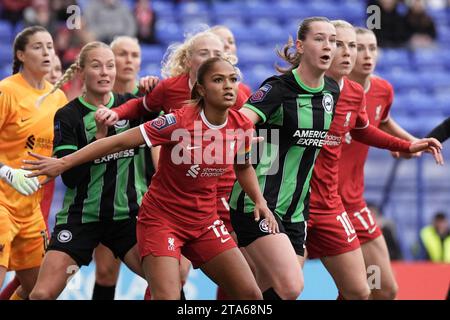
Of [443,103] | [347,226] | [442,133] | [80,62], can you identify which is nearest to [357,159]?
[442,133]

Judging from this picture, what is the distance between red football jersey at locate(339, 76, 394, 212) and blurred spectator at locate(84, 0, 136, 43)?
6184 millimetres

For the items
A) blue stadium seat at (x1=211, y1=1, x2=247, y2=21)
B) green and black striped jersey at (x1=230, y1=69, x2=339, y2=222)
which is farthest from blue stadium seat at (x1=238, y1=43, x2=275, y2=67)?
green and black striped jersey at (x1=230, y1=69, x2=339, y2=222)

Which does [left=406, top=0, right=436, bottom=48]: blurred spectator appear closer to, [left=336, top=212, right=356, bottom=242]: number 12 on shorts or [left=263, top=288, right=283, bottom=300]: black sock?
[left=336, top=212, right=356, bottom=242]: number 12 on shorts

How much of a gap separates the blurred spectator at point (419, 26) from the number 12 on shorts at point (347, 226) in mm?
8813

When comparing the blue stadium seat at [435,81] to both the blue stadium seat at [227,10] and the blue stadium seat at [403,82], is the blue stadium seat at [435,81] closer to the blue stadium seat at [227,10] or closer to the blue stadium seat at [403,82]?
the blue stadium seat at [403,82]

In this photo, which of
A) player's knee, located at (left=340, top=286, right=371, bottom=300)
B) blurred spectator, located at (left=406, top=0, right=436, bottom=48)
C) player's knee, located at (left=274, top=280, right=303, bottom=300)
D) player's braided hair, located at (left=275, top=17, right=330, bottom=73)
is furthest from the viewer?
blurred spectator, located at (left=406, top=0, right=436, bottom=48)

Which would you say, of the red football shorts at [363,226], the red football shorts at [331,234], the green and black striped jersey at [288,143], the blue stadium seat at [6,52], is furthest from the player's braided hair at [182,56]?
the blue stadium seat at [6,52]

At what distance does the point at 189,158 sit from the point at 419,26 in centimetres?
1020

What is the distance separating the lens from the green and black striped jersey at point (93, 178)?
23.9 feet

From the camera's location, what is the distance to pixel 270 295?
6.97 meters

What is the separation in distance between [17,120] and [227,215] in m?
1.73

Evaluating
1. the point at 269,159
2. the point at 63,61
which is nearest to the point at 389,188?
the point at 63,61

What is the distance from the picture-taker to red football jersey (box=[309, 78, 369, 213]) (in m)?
7.51

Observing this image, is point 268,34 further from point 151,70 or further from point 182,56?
point 182,56
